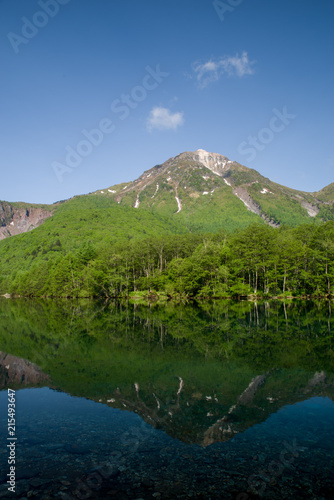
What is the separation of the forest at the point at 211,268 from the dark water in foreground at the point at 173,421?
5362cm

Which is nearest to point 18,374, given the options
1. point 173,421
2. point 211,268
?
point 173,421

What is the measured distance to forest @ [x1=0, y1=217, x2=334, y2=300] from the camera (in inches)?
2808

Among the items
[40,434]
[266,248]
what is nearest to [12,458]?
[40,434]

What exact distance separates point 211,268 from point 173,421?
68219mm

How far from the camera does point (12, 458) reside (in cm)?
817

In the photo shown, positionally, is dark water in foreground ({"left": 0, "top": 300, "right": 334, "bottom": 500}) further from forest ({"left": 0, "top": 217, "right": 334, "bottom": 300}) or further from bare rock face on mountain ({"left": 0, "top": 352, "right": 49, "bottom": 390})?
forest ({"left": 0, "top": 217, "right": 334, "bottom": 300})

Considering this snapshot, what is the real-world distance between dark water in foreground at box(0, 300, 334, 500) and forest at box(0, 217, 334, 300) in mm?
53616

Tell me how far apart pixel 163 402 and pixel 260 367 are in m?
6.30

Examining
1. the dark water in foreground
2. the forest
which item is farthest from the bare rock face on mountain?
the forest

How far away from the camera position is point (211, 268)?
77.5 meters

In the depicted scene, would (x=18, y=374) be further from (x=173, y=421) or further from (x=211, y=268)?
(x=211, y=268)

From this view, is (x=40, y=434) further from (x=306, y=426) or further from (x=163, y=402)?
(x=306, y=426)

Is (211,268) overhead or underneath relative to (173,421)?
overhead

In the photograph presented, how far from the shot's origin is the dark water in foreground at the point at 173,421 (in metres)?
6.95
